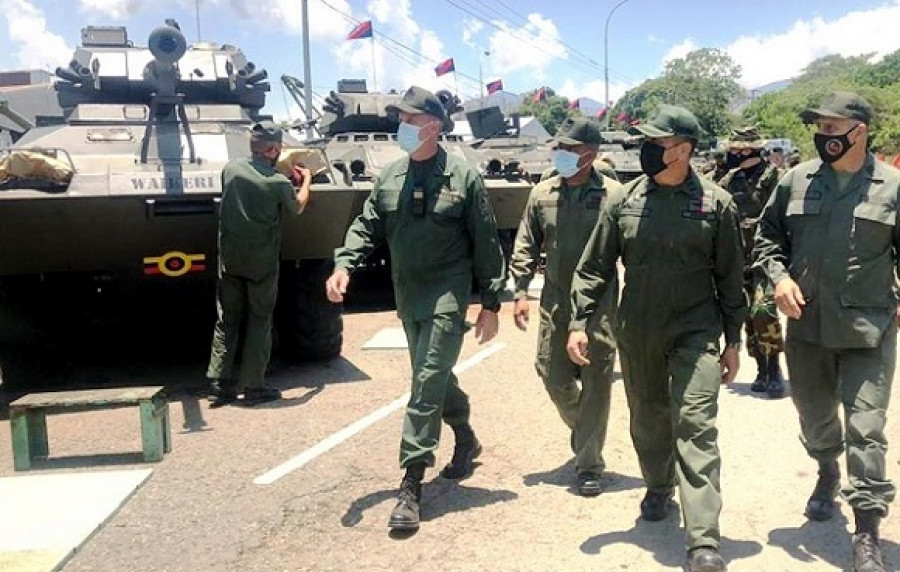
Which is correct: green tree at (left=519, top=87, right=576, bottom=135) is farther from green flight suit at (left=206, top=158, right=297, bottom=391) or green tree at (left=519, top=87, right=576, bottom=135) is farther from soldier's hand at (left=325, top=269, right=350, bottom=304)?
soldier's hand at (left=325, top=269, right=350, bottom=304)

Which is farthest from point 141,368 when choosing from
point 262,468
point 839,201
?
point 839,201

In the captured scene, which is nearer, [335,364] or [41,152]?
[41,152]

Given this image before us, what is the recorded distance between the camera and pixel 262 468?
16.5 ft

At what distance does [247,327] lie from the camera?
6684 millimetres

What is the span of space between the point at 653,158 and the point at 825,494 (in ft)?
5.13

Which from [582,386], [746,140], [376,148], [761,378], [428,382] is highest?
[376,148]

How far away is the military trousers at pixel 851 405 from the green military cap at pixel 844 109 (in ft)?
2.65

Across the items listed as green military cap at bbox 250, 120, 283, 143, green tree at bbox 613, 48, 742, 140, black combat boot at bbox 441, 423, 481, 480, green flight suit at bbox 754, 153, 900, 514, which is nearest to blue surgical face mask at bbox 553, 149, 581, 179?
green flight suit at bbox 754, 153, 900, 514

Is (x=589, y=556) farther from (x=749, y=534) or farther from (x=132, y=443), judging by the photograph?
(x=132, y=443)

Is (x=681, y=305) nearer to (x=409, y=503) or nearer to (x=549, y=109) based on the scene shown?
(x=409, y=503)

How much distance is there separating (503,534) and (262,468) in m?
1.58

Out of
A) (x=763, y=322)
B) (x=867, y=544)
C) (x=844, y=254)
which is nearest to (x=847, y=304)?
(x=844, y=254)

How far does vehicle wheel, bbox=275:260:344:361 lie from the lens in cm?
752

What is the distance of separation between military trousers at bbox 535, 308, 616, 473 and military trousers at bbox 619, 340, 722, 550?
17.9 inches
